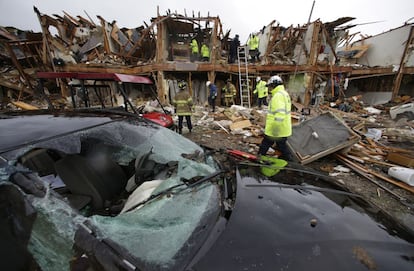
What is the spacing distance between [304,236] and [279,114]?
264cm

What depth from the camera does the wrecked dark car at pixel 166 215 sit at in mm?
864

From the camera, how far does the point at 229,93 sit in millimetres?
10406

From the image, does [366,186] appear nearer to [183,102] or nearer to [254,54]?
[183,102]

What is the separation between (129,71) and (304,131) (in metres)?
8.98

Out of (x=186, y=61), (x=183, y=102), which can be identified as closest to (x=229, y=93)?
(x=186, y=61)

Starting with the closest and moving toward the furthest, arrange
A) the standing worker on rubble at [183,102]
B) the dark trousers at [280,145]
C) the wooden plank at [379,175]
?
the wooden plank at [379,175]
the dark trousers at [280,145]
the standing worker on rubble at [183,102]

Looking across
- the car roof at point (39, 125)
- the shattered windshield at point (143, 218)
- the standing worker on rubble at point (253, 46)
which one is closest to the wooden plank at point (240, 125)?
the shattered windshield at point (143, 218)

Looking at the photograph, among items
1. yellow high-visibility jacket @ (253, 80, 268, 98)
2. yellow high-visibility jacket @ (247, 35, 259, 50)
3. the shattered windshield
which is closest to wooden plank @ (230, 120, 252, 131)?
yellow high-visibility jacket @ (253, 80, 268, 98)

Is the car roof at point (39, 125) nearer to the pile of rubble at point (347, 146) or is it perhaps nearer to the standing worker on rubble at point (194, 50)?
the pile of rubble at point (347, 146)

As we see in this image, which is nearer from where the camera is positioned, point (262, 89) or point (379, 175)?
point (379, 175)

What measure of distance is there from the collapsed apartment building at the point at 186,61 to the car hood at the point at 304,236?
29.1ft

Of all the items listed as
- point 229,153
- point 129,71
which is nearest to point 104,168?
point 229,153

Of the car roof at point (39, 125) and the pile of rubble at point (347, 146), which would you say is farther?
the pile of rubble at point (347, 146)

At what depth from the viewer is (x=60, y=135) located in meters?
1.38
